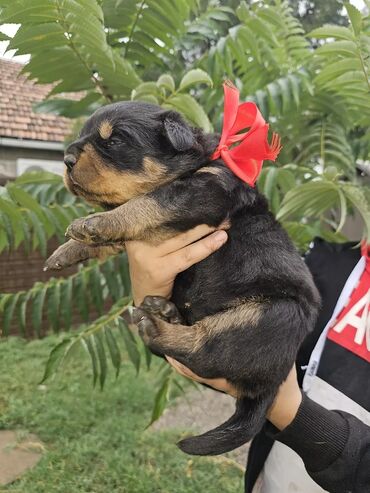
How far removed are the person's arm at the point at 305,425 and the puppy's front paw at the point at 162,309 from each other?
49 millimetres

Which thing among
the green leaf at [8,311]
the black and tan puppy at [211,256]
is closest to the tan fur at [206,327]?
the black and tan puppy at [211,256]

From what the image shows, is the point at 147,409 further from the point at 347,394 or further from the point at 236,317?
the point at 236,317

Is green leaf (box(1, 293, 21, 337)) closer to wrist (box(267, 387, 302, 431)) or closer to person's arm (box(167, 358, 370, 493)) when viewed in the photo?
person's arm (box(167, 358, 370, 493))

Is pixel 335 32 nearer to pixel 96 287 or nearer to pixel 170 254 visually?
pixel 170 254

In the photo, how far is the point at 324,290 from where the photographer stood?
7.54 feet

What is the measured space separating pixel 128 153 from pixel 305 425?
1.10m

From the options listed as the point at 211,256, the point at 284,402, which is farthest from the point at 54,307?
the point at 284,402

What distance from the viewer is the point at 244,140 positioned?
5.41ft

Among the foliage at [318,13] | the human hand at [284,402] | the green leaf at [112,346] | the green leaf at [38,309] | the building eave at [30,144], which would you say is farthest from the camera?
the foliage at [318,13]

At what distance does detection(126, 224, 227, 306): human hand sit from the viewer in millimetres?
1723

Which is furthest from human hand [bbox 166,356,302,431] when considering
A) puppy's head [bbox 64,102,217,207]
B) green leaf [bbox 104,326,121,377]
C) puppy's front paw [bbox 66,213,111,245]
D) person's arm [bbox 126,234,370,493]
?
green leaf [bbox 104,326,121,377]

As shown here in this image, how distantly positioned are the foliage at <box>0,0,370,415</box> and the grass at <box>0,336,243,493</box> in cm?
166

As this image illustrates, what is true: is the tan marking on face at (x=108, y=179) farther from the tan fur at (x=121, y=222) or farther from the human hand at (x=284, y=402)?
the human hand at (x=284, y=402)

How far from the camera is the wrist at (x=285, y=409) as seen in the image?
71.8 inches
